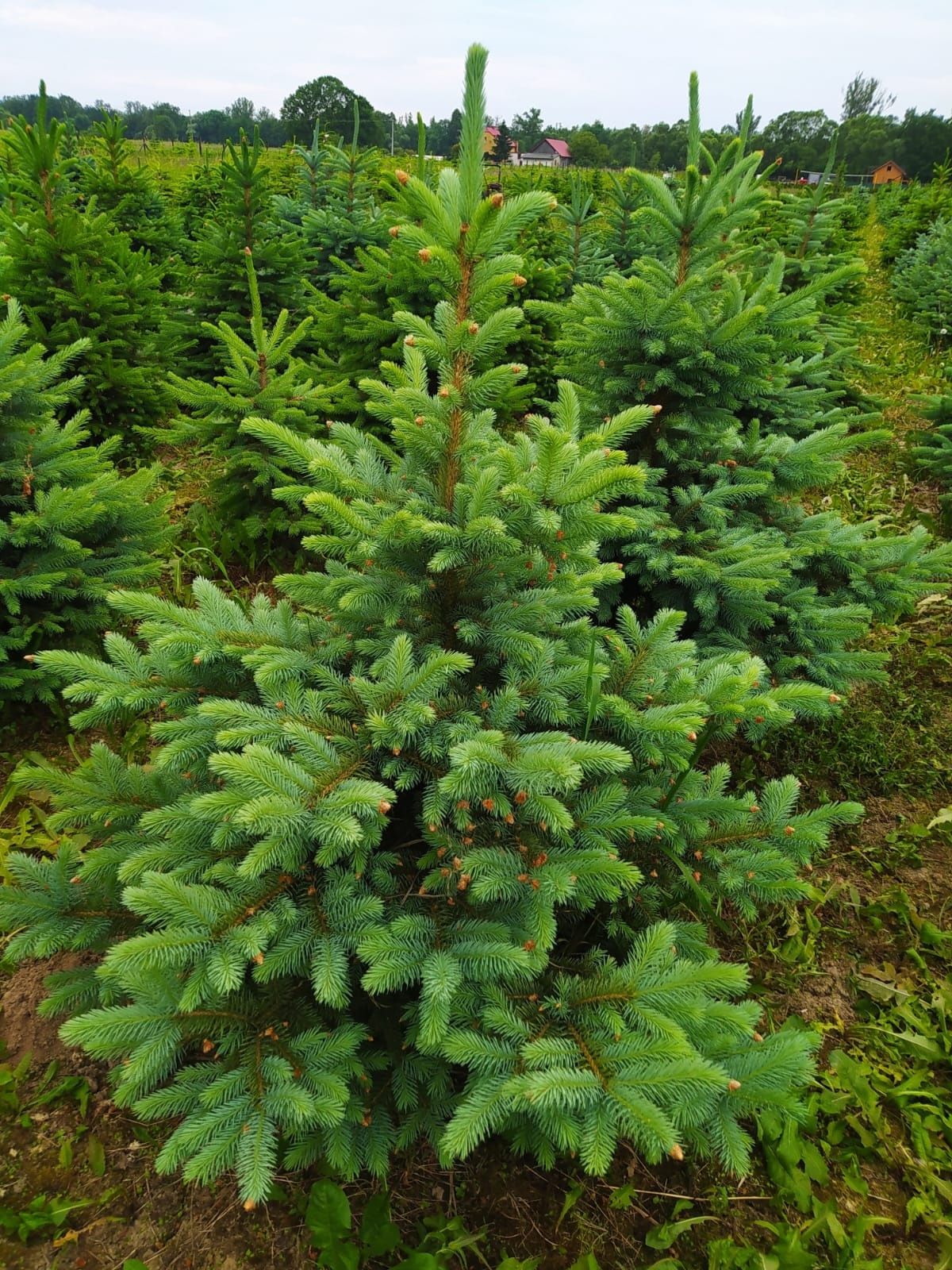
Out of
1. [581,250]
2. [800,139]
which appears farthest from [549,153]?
[581,250]

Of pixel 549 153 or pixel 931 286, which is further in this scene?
pixel 549 153

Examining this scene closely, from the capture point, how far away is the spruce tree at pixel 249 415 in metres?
3.89

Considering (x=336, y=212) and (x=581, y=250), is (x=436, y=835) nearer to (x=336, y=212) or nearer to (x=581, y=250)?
(x=581, y=250)

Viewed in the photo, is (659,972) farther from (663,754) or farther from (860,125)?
(860,125)

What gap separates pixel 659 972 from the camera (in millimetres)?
1682

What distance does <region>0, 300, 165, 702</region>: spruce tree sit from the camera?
302 cm

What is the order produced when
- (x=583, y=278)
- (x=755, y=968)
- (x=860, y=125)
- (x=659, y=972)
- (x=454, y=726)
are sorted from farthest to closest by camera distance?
(x=860, y=125)
(x=583, y=278)
(x=755, y=968)
(x=454, y=726)
(x=659, y=972)

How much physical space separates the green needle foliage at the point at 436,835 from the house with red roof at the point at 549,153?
52.9 m

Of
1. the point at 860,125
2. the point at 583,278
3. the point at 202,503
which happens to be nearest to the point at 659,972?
the point at 202,503

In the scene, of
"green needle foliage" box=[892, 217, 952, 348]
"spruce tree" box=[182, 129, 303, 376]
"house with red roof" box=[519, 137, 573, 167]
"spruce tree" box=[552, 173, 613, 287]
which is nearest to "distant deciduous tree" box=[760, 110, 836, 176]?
"house with red roof" box=[519, 137, 573, 167]

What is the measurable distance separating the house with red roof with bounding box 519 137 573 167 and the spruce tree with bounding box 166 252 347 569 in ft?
166

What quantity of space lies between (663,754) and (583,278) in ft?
20.3

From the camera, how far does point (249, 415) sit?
144 inches

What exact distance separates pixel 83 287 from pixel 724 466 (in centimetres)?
433
